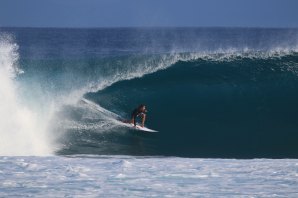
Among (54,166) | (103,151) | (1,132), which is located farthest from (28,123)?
(54,166)

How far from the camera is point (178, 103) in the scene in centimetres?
1969

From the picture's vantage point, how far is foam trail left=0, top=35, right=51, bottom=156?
1382 cm

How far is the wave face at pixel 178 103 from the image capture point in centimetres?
1535

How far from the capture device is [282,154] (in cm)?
1475

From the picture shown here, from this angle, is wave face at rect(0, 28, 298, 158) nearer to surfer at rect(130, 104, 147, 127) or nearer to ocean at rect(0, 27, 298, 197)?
ocean at rect(0, 27, 298, 197)

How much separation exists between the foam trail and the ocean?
0.12ft

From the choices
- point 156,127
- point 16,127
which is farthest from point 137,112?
point 16,127

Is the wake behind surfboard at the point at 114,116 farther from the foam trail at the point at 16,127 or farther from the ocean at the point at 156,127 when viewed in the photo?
the foam trail at the point at 16,127

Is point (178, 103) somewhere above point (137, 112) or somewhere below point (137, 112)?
above

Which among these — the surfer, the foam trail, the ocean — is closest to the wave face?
the ocean

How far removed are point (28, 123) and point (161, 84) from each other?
6.69m

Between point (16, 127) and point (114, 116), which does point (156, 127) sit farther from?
point (16, 127)

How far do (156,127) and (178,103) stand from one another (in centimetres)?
255

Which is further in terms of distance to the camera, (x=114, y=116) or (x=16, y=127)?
(x=114, y=116)
